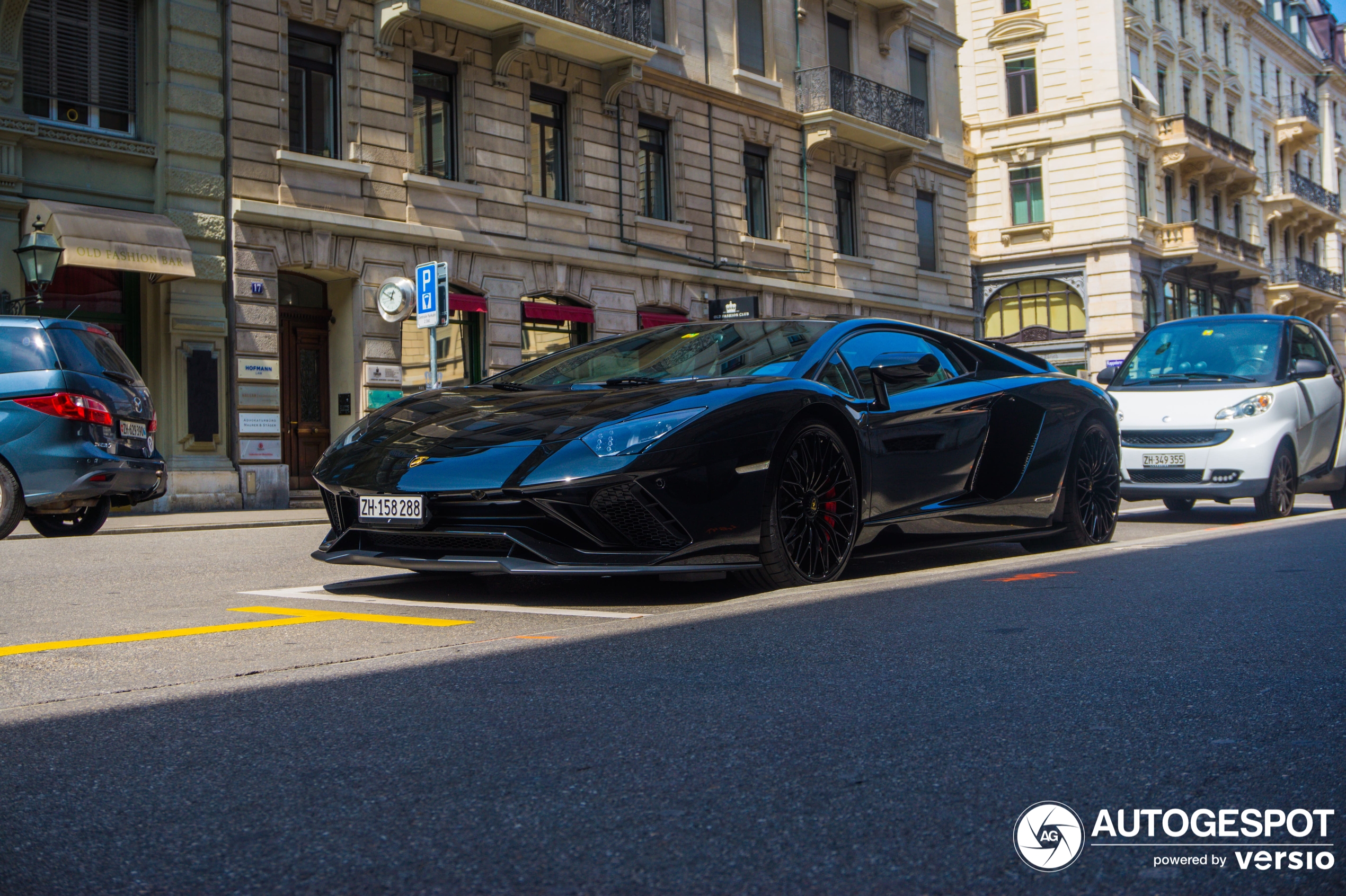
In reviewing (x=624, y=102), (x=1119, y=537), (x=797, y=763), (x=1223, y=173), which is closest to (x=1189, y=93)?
(x=1223, y=173)

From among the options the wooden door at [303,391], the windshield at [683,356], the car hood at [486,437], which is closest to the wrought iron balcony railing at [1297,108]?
the wooden door at [303,391]

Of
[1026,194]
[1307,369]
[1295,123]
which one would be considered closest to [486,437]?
[1307,369]

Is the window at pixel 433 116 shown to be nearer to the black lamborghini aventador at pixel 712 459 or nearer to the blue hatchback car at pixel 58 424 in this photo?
the blue hatchback car at pixel 58 424

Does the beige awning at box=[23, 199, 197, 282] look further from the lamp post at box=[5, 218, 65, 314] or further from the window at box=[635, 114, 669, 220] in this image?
the window at box=[635, 114, 669, 220]

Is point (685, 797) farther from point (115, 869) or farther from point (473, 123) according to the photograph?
point (473, 123)

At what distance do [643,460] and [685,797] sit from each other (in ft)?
8.14

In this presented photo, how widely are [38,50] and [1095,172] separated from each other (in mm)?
31651

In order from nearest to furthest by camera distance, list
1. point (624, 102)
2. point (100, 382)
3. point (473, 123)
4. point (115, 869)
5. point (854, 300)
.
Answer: point (115, 869) < point (100, 382) < point (473, 123) < point (624, 102) < point (854, 300)

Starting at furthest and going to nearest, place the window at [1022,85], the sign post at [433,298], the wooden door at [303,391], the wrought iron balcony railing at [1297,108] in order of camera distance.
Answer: the wrought iron balcony railing at [1297,108], the window at [1022,85], the wooden door at [303,391], the sign post at [433,298]

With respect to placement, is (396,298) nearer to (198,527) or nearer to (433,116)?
(433,116)

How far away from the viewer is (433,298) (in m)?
15.2

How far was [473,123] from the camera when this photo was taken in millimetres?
18734

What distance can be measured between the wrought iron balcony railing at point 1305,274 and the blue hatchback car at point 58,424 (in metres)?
48.8

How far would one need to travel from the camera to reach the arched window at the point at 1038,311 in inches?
1545
